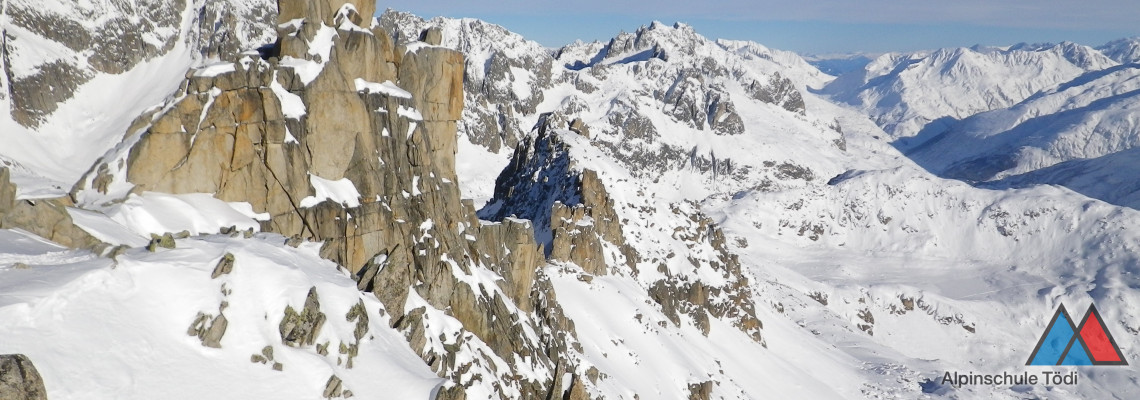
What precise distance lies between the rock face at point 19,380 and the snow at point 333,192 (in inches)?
661

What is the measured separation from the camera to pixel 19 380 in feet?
50.1

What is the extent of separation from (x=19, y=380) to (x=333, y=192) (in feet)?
60.7

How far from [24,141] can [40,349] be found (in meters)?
151

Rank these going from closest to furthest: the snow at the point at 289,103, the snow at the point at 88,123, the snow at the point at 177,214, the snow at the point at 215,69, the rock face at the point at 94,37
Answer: the snow at the point at 177,214
the snow at the point at 215,69
the snow at the point at 289,103
the snow at the point at 88,123
the rock face at the point at 94,37

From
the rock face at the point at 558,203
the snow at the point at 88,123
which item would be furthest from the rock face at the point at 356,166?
the snow at the point at 88,123

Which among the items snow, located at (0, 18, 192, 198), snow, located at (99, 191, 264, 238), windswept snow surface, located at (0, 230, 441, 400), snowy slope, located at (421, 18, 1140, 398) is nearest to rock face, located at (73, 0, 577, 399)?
snow, located at (99, 191, 264, 238)

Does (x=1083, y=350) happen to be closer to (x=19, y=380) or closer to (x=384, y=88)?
(x=384, y=88)

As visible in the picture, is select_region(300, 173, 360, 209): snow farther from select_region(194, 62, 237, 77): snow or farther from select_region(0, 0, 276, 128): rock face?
select_region(0, 0, 276, 128): rock face

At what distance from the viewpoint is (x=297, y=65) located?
33.0m

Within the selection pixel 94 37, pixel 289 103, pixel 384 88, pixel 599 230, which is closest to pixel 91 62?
pixel 94 37

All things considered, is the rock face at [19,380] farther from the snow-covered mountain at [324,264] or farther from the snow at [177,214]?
the snow at [177,214]

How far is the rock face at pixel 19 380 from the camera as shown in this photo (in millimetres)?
14992

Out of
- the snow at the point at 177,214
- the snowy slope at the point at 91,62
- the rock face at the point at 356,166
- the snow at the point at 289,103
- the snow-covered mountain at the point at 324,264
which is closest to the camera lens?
the snow-covered mountain at the point at 324,264

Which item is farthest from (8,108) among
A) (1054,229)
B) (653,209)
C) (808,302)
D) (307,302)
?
(1054,229)
